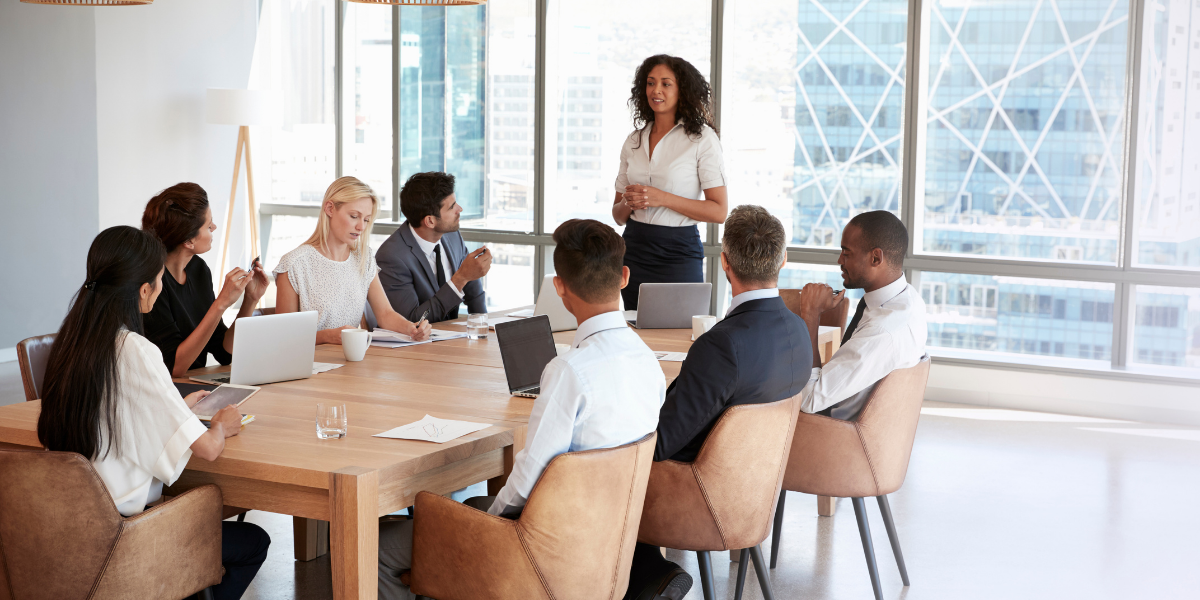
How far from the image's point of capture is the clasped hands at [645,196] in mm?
4738

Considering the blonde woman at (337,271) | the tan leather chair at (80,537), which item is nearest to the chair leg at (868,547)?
the blonde woman at (337,271)

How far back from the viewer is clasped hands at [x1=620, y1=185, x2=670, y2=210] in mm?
4738

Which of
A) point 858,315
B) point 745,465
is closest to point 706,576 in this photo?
point 745,465

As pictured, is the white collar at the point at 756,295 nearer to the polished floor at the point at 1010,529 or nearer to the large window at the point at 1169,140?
the polished floor at the point at 1010,529

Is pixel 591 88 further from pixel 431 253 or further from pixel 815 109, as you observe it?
pixel 431 253

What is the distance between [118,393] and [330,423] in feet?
1.49

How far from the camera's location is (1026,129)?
6070 mm

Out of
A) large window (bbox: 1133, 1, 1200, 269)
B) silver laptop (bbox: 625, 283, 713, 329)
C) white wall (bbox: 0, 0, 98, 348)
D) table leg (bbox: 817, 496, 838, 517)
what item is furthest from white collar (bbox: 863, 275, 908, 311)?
white wall (bbox: 0, 0, 98, 348)

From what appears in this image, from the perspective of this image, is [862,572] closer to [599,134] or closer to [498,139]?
[599,134]

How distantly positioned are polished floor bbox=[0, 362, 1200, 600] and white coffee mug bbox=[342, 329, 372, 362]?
73 cm

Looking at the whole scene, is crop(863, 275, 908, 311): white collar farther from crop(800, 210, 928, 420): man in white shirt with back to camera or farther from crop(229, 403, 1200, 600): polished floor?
crop(229, 403, 1200, 600): polished floor

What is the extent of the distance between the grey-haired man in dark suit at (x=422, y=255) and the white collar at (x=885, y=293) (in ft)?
5.74

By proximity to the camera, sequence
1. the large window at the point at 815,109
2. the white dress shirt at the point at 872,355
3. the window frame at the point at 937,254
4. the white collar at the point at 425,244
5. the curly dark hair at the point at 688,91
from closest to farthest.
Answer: the white dress shirt at the point at 872,355 → the white collar at the point at 425,244 → the curly dark hair at the point at 688,91 → the window frame at the point at 937,254 → the large window at the point at 815,109

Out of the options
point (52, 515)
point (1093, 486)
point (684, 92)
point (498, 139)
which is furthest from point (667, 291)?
point (498, 139)
